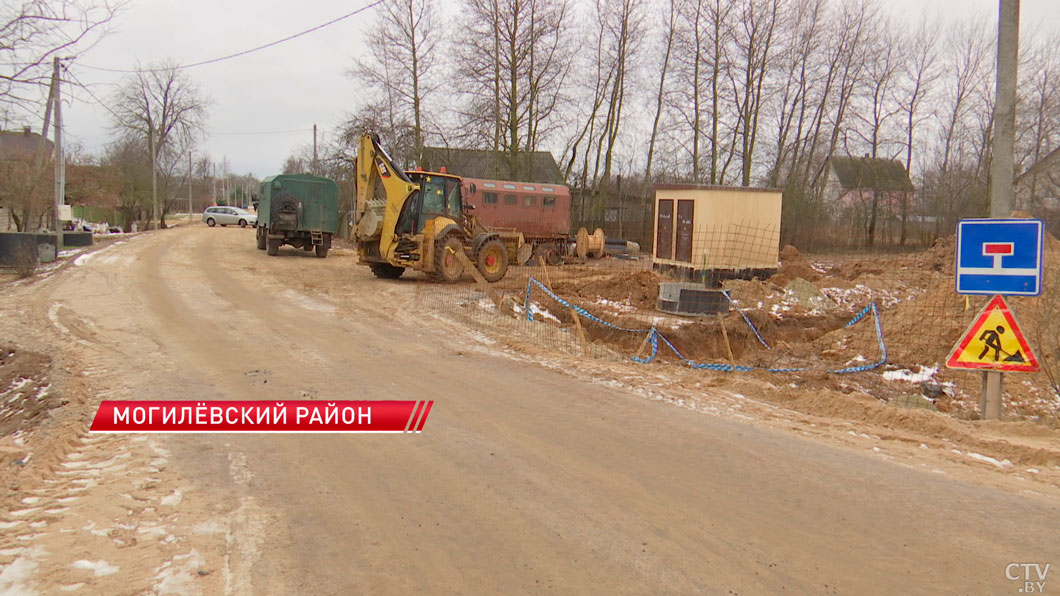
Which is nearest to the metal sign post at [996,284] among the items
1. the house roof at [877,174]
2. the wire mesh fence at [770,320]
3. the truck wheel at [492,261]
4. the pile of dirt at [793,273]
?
the wire mesh fence at [770,320]

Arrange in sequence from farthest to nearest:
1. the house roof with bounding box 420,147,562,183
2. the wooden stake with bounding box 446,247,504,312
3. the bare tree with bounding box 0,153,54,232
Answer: the house roof with bounding box 420,147,562,183 < the bare tree with bounding box 0,153,54,232 < the wooden stake with bounding box 446,247,504,312

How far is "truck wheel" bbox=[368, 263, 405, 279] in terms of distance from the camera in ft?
59.3

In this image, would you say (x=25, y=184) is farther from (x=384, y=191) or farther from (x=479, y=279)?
(x=479, y=279)

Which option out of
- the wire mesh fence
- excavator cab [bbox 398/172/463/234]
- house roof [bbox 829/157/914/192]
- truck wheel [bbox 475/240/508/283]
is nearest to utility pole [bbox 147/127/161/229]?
the wire mesh fence

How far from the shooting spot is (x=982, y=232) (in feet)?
20.5

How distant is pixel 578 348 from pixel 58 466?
6.68m

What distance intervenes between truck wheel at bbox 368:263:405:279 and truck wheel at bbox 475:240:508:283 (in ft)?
7.45

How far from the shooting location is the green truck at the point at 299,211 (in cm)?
2378

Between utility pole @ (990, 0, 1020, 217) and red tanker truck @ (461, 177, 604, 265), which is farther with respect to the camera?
red tanker truck @ (461, 177, 604, 265)

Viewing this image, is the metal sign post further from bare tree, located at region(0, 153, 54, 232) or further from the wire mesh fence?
bare tree, located at region(0, 153, 54, 232)

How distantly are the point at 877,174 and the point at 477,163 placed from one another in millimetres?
21037

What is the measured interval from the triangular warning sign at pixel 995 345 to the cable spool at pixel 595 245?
21583 mm

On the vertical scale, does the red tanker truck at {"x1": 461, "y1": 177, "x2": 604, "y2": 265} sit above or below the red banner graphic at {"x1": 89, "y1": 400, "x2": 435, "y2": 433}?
above

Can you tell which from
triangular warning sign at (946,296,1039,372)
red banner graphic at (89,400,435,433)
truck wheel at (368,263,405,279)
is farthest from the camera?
truck wheel at (368,263,405,279)
